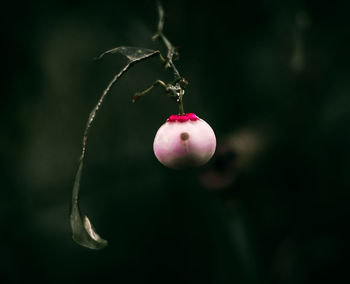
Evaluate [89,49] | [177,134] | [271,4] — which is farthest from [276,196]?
[177,134]

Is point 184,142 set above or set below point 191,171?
below

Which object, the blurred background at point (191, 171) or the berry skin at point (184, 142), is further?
the blurred background at point (191, 171)

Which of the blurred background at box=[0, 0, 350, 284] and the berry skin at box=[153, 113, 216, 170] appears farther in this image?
the blurred background at box=[0, 0, 350, 284]

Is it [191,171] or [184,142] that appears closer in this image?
[184,142]

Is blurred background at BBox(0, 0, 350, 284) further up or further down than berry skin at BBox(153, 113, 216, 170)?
further up
